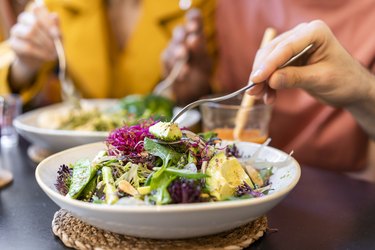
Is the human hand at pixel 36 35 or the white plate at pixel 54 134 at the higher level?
the human hand at pixel 36 35

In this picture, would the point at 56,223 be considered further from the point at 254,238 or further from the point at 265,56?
the point at 265,56

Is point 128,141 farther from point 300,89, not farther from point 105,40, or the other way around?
point 105,40

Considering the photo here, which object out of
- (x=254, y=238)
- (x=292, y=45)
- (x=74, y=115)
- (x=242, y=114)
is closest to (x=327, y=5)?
(x=242, y=114)

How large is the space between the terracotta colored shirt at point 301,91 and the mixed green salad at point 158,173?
75 cm

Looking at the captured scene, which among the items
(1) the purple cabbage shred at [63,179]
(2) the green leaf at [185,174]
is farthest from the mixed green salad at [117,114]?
(2) the green leaf at [185,174]

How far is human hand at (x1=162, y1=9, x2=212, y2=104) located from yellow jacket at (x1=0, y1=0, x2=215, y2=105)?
31 cm

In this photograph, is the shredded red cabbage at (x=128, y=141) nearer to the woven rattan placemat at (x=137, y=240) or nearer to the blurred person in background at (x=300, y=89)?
the woven rattan placemat at (x=137, y=240)

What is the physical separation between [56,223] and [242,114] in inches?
21.7

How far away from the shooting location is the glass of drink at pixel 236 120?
3.77 feet

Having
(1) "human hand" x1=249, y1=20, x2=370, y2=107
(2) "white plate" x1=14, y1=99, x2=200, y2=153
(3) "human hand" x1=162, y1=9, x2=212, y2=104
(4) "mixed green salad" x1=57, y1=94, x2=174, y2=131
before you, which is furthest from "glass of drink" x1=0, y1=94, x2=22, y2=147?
(1) "human hand" x1=249, y1=20, x2=370, y2=107

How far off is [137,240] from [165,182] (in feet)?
0.36

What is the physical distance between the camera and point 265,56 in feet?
2.88

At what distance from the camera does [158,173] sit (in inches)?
27.2

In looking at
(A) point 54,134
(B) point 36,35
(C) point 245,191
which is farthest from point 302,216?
(B) point 36,35
